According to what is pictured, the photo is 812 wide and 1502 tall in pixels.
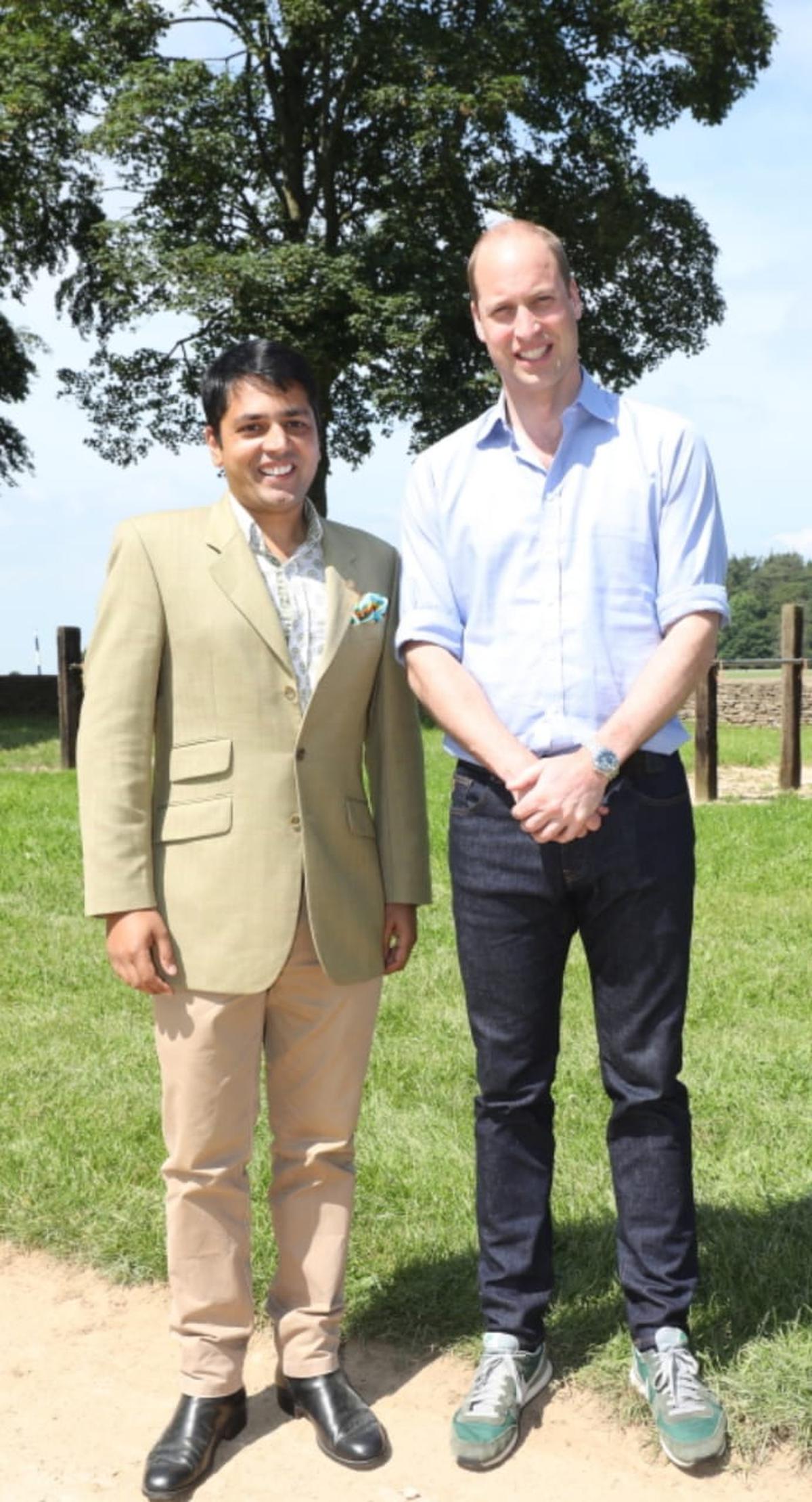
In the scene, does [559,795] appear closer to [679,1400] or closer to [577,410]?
[577,410]

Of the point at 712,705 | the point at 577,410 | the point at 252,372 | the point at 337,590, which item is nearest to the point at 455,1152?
the point at 337,590

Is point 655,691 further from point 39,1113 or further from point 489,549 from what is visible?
point 39,1113

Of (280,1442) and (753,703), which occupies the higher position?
(280,1442)

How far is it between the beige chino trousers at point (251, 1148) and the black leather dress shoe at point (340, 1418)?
0.13 feet

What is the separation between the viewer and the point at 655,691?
3.41m

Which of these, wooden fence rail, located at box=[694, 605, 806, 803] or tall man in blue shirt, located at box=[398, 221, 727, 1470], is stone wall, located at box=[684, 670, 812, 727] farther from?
tall man in blue shirt, located at box=[398, 221, 727, 1470]

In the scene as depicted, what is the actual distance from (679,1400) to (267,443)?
2360 mm

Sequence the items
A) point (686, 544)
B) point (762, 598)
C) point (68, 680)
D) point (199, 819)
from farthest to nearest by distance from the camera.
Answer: point (762, 598) < point (68, 680) < point (199, 819) < point (686, 544)

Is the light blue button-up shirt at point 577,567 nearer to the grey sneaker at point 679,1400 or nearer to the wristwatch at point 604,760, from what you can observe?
the wristwatch at point 604,760

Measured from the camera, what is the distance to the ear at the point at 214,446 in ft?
11.9

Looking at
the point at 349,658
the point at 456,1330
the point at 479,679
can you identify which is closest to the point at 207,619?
the point at 349,658

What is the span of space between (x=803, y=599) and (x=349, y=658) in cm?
11315

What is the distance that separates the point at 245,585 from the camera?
11.7ft

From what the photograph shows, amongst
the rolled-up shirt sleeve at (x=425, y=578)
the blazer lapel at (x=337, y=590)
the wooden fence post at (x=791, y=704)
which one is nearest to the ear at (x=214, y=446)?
the blazer lapel at (x=337, y=590)
